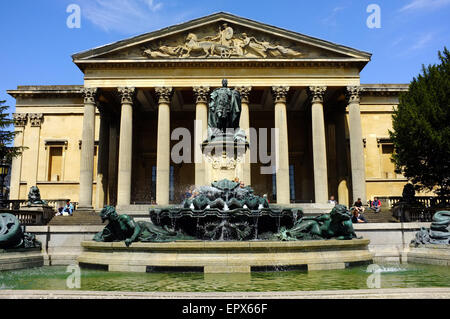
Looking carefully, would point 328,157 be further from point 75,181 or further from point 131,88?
point 75,181

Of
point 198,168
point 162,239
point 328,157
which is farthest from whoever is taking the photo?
point 328,157

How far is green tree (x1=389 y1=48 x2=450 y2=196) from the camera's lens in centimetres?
2744

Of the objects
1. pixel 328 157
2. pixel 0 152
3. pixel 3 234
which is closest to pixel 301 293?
pixel 3 234

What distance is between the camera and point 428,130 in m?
27.2

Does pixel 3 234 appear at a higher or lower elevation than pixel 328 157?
lower

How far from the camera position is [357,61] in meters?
34.9

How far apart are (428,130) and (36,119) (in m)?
37.8

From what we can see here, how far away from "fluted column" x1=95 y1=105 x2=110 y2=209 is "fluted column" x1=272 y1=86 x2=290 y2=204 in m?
16.1

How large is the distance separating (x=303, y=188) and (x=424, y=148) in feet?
52.3

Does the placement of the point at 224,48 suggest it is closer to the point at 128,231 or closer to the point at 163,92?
the point at 163,92

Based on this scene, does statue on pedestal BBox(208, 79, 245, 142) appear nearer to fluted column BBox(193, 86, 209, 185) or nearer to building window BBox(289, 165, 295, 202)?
fluted column BBox(193, 86, 209, 185)

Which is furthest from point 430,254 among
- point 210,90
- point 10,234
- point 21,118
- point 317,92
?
point 21,118

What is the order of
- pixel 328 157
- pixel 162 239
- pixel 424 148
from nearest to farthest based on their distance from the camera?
pixel 162 239 → pixel 424 148 → pixel 328 157

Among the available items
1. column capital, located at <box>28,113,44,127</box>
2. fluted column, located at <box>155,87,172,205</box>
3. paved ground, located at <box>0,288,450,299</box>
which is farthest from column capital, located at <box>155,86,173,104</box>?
paved ground, located at <box>0,288,450,299</box>
